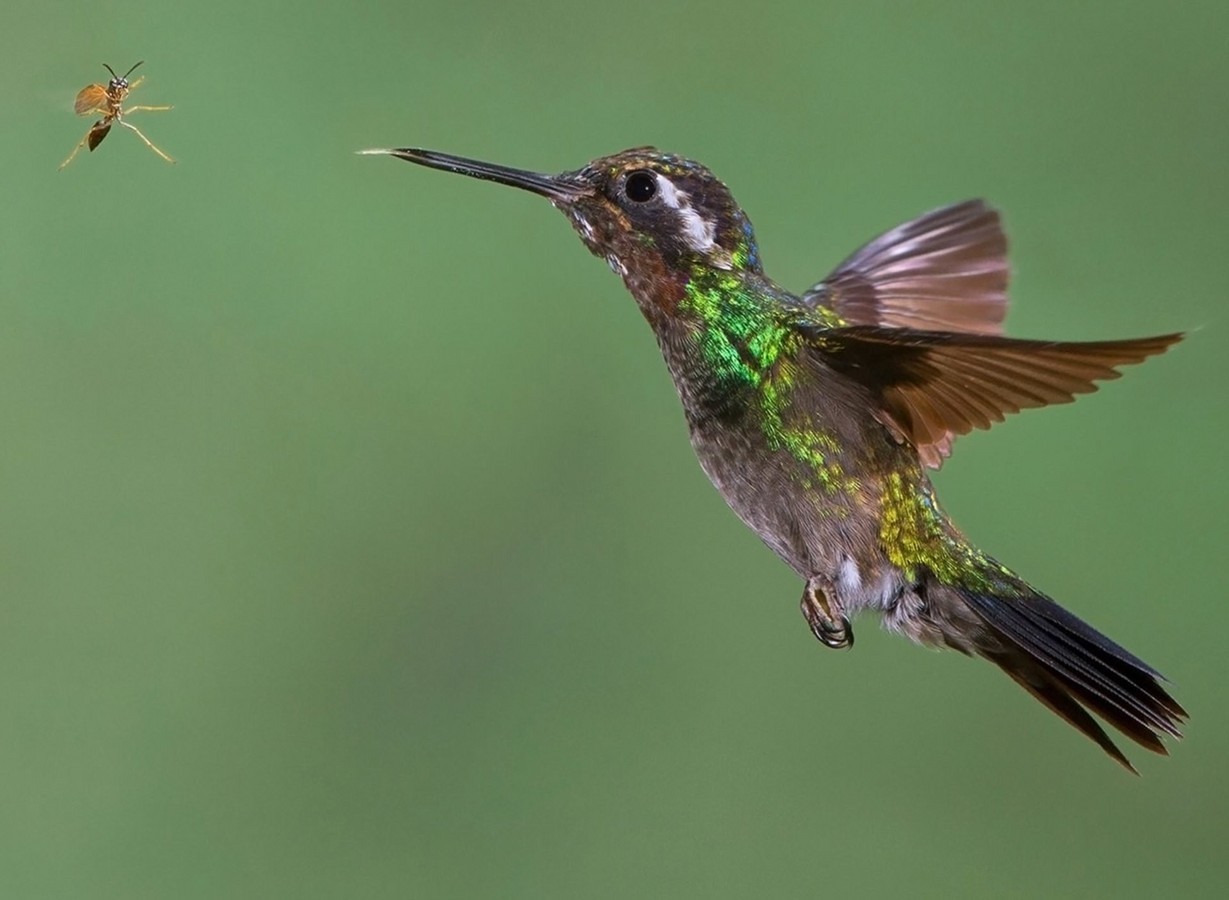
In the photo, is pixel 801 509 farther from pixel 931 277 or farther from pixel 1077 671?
pixel 931 277

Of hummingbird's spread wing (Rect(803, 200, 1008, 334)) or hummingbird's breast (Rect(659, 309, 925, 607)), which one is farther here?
hummingbird's spread wing (Rect(803, 200, 1008, 334))

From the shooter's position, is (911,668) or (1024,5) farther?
(1024,5)

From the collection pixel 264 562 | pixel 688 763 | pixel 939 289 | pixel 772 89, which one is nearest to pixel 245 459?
pixel 264 562

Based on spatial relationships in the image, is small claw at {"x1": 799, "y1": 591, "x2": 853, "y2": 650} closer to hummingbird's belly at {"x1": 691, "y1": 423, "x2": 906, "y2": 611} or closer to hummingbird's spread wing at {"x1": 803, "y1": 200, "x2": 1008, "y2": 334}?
hummingbird's belly at {"x1": 691, "y1": 423, "x2": 906, "y2": 611}

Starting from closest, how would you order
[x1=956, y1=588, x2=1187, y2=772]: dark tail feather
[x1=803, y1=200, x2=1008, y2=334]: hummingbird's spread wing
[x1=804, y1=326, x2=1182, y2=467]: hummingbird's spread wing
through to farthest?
[x1=804, y1=326, x2=1182, y2=467]: hummingbird's spread wing → [x1=956, y1=588, x2=1187, y2=772]: dark tail feather → [x1=803, y1=200, x2=1008, y2=334]: hummingbird's spread wing

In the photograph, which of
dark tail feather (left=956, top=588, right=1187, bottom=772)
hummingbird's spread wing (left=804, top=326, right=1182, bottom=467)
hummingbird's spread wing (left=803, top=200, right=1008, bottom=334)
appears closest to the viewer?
hummingbird's spread wing (left=804, top=326, right=1182, bottom=467)

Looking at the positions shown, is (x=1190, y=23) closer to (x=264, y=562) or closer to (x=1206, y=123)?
(x=1206, y=123)

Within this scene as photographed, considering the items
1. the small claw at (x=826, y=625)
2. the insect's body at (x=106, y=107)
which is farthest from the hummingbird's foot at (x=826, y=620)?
the insect's body at (x=106, y=107)

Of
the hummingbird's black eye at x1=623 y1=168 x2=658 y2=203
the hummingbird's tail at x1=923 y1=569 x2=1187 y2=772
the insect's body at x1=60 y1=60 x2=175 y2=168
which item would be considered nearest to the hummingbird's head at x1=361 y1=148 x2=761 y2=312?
the hummingbird's black eye at x1=623 y1=168 x2=658 y2=203
